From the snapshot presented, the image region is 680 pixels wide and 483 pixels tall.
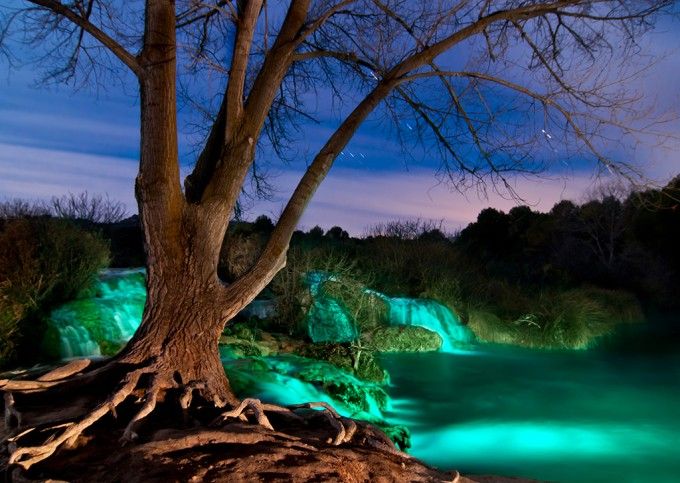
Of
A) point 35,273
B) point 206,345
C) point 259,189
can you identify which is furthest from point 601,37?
point 35,273

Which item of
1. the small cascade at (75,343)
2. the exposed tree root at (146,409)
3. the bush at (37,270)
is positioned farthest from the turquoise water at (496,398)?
the exposed tree root at (146,409)

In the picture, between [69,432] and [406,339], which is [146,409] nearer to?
[69,432]

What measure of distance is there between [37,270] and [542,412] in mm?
8088

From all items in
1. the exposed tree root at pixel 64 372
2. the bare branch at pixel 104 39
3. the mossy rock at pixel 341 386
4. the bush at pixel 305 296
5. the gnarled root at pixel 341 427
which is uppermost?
the bare branch at pixel 104 39

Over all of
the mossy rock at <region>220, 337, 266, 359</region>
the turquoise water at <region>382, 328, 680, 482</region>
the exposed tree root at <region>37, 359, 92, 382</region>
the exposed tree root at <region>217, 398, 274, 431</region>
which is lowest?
the turquoise water at <region>382, 328, 680, 482</region>

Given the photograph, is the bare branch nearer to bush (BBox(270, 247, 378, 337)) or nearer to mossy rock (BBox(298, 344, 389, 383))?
mossy rock (BBox(298, 344, 389, 383))

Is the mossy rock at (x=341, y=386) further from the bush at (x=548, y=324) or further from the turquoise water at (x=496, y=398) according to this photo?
the bush at (x=548, y=324)

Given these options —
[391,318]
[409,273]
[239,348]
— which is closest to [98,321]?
[239,348]

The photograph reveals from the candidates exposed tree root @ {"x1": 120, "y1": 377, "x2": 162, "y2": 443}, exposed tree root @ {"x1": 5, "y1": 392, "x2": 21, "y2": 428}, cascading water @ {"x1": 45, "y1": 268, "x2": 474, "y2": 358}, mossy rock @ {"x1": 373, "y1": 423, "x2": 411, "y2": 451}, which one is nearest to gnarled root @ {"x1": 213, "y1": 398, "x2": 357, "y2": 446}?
exposed tree root @ {"x1": 120, "y1": 377, "x2": 162, "y2": 443}

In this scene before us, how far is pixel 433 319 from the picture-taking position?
1489 cm

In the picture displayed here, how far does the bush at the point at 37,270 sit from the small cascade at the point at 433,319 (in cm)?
652

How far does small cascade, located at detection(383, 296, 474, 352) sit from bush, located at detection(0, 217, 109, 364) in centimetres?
652

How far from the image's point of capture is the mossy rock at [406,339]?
12961 millimetres

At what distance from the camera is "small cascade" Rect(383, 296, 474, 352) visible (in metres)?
14.3
